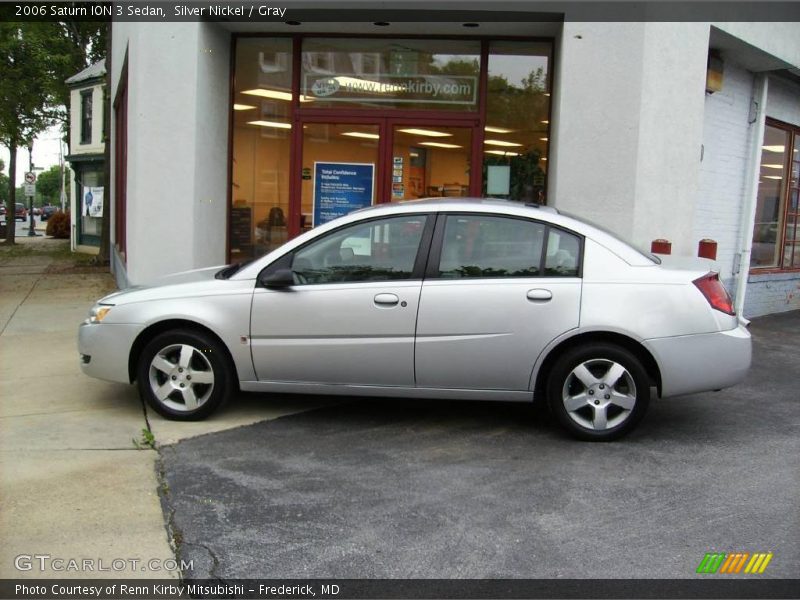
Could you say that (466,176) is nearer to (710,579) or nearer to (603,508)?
(603,508)

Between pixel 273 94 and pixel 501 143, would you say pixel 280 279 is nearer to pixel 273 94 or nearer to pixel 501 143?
pixel 501 143

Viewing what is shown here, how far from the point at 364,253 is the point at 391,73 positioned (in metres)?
4.97

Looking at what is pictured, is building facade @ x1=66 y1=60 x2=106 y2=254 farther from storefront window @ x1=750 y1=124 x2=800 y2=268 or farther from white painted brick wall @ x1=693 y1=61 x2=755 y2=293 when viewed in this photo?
storefront window @ x1=750 y1=124 x2=800 y2=268

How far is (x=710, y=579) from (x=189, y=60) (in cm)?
804

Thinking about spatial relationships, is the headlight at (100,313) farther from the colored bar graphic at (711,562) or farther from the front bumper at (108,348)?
the colored bar graphic at (711,562)

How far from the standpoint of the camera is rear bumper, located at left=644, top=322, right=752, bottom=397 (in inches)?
202

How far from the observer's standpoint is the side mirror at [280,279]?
5.32 meters

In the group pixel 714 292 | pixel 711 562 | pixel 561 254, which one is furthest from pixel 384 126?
pixel 711 562

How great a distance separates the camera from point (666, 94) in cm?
871

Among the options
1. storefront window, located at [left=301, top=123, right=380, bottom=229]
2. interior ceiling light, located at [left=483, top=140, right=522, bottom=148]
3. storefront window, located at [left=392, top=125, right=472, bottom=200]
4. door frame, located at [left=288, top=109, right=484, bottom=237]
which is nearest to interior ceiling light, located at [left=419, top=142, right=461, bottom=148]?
storefront window, located at [left=392, top=125, right=472, bottom=200]

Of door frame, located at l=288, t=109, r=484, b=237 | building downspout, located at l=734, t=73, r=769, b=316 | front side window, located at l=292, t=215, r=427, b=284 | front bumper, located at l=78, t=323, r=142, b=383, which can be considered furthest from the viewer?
building downspout, located at l=734, t=73, r=769, b=316

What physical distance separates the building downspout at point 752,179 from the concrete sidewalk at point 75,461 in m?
7.59

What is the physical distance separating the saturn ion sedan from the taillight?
0.05 feet

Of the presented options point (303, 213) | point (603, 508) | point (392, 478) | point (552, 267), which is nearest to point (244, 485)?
point (392, 478)
